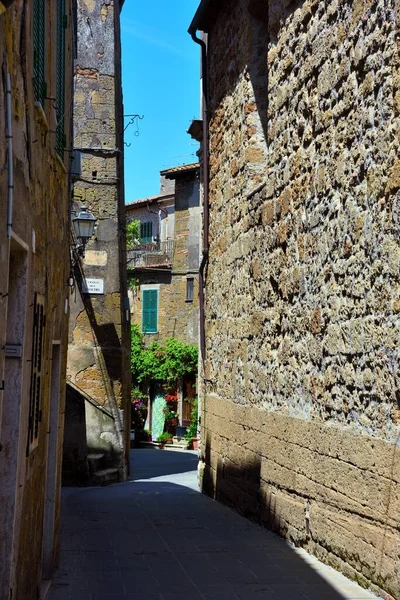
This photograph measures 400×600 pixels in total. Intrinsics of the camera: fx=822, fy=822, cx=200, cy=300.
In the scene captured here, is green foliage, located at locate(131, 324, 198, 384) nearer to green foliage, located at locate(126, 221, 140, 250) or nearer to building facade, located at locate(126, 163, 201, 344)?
building facade, located at locate(126, 163, 201, 344)

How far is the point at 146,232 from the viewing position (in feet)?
116

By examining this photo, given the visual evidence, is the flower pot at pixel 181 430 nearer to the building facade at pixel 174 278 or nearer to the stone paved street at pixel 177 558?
the building facade at pixel 174 278

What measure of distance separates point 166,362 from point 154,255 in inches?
209

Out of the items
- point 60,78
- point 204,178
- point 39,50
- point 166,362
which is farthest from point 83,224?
point 166,362

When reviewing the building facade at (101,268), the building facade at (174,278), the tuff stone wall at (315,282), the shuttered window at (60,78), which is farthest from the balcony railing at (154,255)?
the shuttered window at (60,78)

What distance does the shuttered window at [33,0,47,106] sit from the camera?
425 centimetres

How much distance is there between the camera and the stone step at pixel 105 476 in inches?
489

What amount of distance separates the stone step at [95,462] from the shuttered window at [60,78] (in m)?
7.32

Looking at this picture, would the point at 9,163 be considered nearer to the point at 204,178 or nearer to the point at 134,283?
the point at 204,178

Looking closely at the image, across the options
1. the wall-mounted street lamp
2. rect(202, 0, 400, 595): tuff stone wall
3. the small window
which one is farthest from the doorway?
the small window

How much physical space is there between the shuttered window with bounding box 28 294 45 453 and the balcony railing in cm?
2681

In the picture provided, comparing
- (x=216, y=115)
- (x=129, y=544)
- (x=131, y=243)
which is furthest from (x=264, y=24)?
(x=131, y=243)

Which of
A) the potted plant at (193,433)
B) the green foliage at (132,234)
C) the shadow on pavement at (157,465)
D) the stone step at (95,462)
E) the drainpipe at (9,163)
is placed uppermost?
the green foliage at (132,234)

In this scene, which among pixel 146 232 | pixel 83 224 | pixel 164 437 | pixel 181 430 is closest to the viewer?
pixel 83 224
